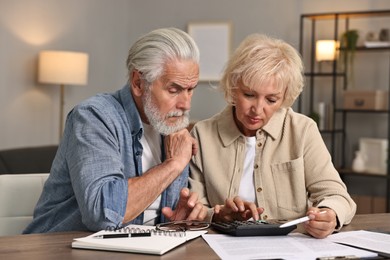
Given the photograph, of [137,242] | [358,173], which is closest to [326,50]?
[358,173]

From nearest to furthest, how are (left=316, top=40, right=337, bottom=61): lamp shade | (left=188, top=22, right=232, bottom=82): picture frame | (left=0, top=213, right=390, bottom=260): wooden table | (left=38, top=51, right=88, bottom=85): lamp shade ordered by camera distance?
(left=0, top=213, right=390, bottom=260): wooden table, (left=38, top=51, right=88, bottom=85): lamp shade, (left=316, top=40, right=337, bottom=61): lamp shade, (left=188, top=22, right=232, bottom=82): picture frame

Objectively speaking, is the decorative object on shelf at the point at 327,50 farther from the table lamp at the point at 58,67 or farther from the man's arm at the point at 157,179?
the man's arm at the point at 157,179

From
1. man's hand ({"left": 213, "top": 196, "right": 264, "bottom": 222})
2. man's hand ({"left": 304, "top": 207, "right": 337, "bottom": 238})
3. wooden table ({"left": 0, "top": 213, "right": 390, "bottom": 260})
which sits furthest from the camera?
man's hand ({"left": 213, "top": 196, "right": 264, "bottom": 222})

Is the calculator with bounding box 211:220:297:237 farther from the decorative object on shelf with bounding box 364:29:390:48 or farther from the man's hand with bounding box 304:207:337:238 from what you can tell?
the decorative object on shelf with bounding box 364:29:390:48

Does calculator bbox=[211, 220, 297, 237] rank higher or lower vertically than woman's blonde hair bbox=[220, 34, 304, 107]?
lower

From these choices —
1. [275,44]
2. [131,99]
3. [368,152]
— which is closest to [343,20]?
[368,152]

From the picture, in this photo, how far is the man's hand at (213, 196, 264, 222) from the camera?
196 centimetres

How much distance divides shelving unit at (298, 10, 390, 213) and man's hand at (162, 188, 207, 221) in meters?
3.86

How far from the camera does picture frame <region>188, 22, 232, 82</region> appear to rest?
6.46 m

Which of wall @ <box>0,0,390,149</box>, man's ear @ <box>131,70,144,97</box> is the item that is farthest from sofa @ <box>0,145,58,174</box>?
wall @ <box>0,0,390,149</box>

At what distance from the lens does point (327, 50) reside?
579 cm

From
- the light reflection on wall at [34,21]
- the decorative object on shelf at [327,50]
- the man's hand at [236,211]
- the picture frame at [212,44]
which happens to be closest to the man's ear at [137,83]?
the man's hand at [236,211]

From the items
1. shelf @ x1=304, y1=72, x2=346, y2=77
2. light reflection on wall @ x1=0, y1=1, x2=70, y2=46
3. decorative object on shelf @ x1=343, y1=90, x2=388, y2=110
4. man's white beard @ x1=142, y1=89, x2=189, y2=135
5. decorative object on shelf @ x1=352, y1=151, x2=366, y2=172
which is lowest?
decorative object on shelf @ x1=352, y1=151, x2=366, y2=172

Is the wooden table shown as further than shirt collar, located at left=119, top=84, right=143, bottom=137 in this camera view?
No
